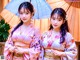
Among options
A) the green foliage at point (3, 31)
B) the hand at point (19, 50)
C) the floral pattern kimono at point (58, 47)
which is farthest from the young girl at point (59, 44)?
the green foliage at point (3, 31)

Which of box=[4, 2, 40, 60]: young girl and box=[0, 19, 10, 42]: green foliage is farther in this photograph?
box=[0, 19, 10, 42]: green foliage

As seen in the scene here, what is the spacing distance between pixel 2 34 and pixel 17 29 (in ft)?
3.47

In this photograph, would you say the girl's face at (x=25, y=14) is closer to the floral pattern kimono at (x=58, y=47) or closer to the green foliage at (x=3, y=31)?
the floral pattern kimono at (x=58, y=47)

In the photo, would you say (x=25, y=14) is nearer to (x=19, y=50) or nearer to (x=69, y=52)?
(x=19, y=50)

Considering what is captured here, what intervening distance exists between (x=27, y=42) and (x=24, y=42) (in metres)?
0.02

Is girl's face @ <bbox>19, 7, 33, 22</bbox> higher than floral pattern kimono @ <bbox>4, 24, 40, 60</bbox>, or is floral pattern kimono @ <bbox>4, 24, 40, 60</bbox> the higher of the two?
girl's face @ <bbox>19, 7, 33, 22</bbox>

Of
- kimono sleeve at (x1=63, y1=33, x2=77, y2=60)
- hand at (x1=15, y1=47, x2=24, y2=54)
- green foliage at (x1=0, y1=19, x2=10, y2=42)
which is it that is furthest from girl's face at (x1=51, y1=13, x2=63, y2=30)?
green foliage at (x1=0, y1=19, x2=10, y2=42)

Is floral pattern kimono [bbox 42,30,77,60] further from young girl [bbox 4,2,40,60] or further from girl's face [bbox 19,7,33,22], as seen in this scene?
girl's face [bbox 19,7,33,22]

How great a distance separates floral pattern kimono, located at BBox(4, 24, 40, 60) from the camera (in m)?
1.89

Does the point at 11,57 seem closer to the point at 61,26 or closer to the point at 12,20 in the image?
the point at 61,26

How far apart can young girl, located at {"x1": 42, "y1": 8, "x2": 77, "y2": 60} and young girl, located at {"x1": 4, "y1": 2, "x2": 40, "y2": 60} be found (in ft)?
0.27

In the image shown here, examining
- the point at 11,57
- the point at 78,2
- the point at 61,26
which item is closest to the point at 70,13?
the point at 78,2

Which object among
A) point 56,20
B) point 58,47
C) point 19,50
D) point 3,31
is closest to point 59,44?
point 58,47

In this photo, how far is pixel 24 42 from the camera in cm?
189
